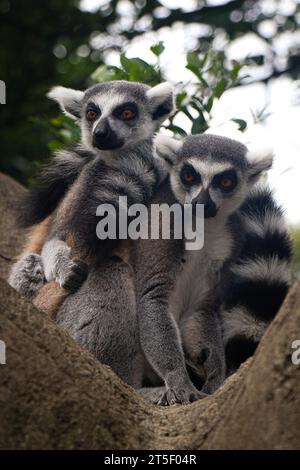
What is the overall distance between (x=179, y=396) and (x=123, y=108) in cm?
269

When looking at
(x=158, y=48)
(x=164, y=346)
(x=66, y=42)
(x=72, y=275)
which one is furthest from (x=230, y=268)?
(x=66, y=42)

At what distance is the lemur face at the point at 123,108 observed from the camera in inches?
250

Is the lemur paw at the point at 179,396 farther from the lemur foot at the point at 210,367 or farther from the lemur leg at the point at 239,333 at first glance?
the lemur leg at the point at 239,333

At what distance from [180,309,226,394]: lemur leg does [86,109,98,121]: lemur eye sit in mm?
1961

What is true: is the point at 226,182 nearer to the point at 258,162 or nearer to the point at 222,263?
the point at 258,162

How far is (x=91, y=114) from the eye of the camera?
655 centimetres

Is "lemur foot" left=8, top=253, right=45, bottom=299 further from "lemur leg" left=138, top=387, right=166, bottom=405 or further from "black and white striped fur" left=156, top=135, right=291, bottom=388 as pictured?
"lemur leg" left=138, top=387, right=166, bottom=405

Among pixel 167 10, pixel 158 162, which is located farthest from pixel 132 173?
pixel 167 10

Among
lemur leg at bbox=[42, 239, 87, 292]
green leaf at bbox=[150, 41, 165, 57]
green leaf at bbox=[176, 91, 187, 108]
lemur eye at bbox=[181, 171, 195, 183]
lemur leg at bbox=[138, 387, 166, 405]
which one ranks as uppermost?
green leaf at bbox=[150, 41, 165, 57]

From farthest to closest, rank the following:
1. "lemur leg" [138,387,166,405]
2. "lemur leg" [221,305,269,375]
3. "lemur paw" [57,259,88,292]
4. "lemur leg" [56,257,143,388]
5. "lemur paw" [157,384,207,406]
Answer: "lemur paw" [57,259,88,292], "lemur leg" [221,305,269,375], "lemur leg" [56,257,143,388], "lemur leg" [138,387,166,405], "lemur paw" [157,384,207,406]

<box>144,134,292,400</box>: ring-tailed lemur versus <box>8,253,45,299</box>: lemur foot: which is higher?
<box>144,134,292,400</box>: ring-tailed lemur

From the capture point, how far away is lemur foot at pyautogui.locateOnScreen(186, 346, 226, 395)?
5.44 meters

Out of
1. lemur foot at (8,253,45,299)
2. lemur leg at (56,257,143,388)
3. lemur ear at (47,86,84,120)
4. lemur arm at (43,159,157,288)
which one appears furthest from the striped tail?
lemur ear at (47,86,84,120)

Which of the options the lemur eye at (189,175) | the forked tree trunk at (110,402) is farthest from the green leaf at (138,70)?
the forked tree trunk at (110,402)
